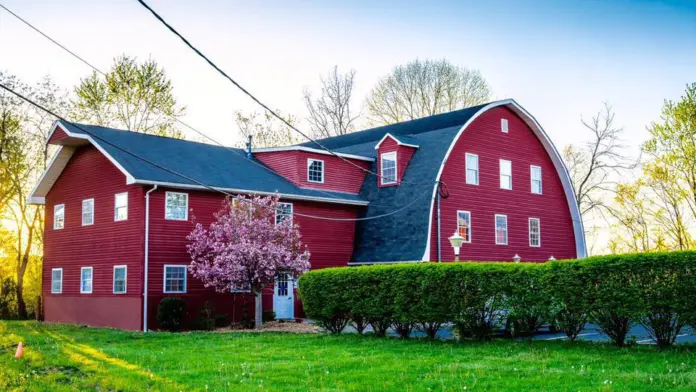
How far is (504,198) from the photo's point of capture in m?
30.7

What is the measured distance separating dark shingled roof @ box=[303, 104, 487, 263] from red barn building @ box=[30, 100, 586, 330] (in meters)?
0.05

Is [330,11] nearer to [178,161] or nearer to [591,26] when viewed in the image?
[591,26]

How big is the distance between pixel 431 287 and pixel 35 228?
29140mm

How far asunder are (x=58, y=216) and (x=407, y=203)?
13487 millimetres

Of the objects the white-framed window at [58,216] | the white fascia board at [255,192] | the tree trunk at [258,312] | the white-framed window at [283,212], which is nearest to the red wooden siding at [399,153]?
the white fascia board at [255,192]

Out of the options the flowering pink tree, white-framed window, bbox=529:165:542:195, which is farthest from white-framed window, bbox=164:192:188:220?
white-framed window, bbox=529:165:542:195

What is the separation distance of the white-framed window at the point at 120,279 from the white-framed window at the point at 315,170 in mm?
7744

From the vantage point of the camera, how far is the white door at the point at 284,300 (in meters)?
26.2

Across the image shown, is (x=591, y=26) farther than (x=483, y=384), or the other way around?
(x=591, y=26)

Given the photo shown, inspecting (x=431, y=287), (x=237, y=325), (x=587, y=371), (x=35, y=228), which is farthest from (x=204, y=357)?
(x=35, y=228)

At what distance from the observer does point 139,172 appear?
22891 millimetres

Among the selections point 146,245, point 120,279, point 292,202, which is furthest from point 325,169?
point 120,279

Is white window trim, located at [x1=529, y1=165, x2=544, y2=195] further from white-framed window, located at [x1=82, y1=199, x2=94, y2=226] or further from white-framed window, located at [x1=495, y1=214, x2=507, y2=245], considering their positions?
white-framed window, located at [x1=82, y1=199, x2=94, y2=226]

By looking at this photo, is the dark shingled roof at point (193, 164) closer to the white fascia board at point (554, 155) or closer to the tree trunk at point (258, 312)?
the tree trunk at point (258, 312)
